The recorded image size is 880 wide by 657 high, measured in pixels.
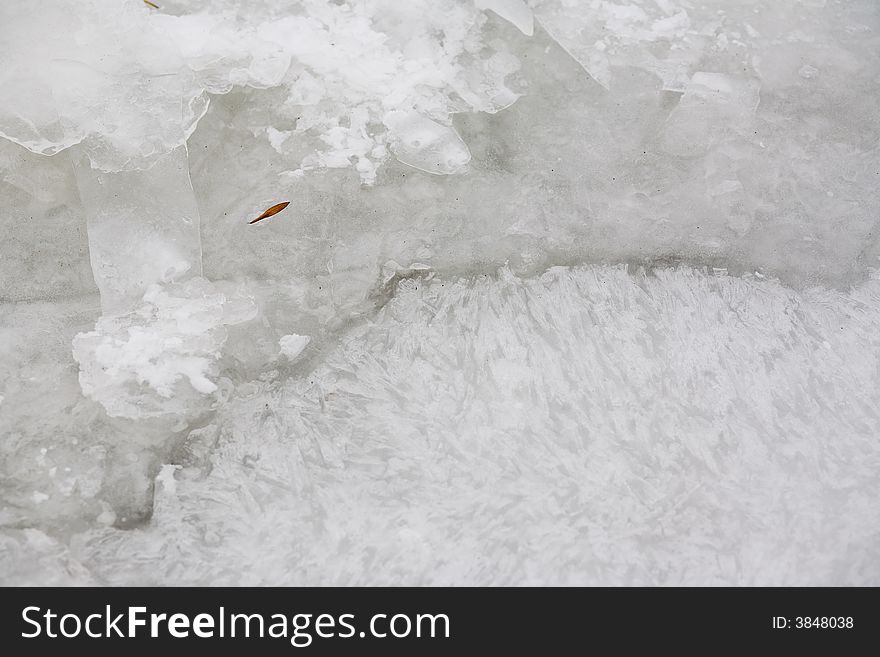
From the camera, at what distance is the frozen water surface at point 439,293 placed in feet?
6.19

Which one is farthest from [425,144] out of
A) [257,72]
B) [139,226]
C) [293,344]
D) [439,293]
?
[139,226]

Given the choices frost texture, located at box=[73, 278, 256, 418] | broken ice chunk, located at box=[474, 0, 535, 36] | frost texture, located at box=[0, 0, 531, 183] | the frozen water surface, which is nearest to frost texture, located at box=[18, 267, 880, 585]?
the frozen water surface

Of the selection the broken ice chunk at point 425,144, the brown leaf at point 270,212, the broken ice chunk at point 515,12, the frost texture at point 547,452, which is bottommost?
the frost texture at point 547,452

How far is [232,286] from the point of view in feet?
6.68

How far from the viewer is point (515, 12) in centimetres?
231

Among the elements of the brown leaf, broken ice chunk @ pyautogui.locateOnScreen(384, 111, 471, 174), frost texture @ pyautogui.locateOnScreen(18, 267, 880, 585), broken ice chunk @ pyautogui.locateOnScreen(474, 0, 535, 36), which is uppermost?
broken ice chunk @ pyautogui.locateOnScreen(474, 0, 535, 36)

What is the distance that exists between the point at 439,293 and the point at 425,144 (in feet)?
1.63

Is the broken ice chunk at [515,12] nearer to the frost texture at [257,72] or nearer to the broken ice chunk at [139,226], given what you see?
the frost texture at [257,72]

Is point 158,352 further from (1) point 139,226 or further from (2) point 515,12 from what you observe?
(2) point 515,12

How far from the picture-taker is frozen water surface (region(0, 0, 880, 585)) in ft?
6.19

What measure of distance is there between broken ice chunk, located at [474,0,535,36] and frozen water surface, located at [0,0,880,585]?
1 centimetres

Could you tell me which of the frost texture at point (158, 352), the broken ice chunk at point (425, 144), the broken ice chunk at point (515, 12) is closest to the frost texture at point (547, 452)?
the frost texture at point (158, 352)

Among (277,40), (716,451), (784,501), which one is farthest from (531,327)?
(277,40)

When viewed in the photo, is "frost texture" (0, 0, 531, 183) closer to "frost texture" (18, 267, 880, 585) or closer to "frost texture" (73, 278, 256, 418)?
"frost texture" (73, 278, 256, 418)
